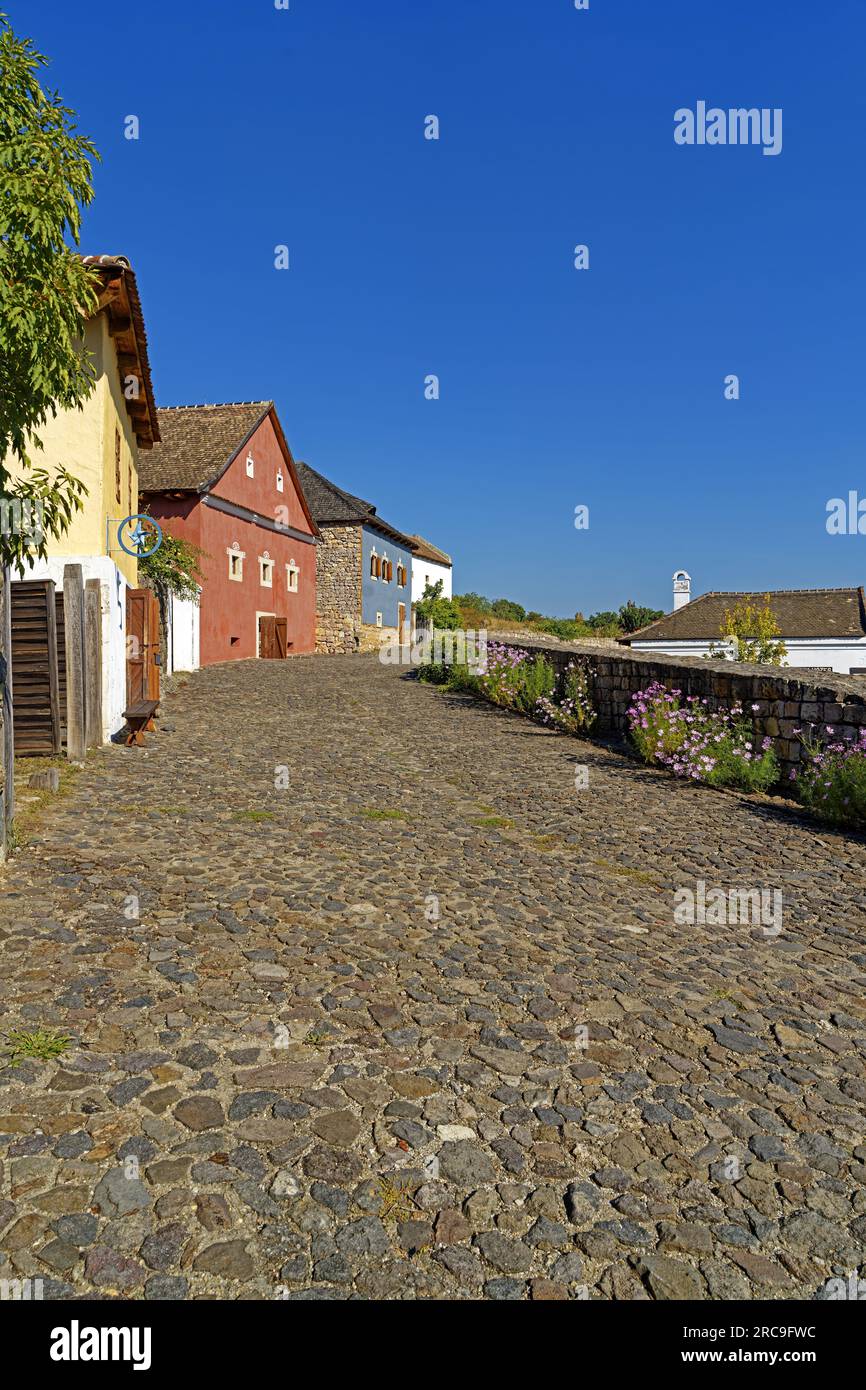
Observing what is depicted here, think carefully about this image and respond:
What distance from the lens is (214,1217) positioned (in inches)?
92.0

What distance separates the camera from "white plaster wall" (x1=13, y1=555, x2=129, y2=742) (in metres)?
10.5

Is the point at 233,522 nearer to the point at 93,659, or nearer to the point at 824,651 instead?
the point at 93,659

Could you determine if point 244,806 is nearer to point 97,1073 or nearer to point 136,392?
point 97,1073

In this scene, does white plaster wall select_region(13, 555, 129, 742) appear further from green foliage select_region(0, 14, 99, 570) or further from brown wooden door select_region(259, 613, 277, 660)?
brown wooden door select_region(259, 613, 277, 660)

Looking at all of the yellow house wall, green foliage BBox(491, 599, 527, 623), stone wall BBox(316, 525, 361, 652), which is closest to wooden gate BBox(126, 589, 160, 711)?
the yellow house wall

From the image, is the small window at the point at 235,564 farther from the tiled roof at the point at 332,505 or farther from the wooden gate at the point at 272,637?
the tiled roof at the point at 332,505

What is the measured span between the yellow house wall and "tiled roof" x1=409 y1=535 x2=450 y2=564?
3461 cm

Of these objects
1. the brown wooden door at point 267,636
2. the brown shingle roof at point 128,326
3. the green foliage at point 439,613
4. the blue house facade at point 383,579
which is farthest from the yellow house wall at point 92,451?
the green foliage at point 439,613

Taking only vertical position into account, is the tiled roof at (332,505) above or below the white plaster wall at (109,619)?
above

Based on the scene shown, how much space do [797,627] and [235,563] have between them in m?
26.5

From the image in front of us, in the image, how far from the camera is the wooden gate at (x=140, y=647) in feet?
38.6

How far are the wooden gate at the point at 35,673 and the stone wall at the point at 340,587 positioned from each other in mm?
26826

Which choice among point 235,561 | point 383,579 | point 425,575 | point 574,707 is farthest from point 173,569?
point 425,575
